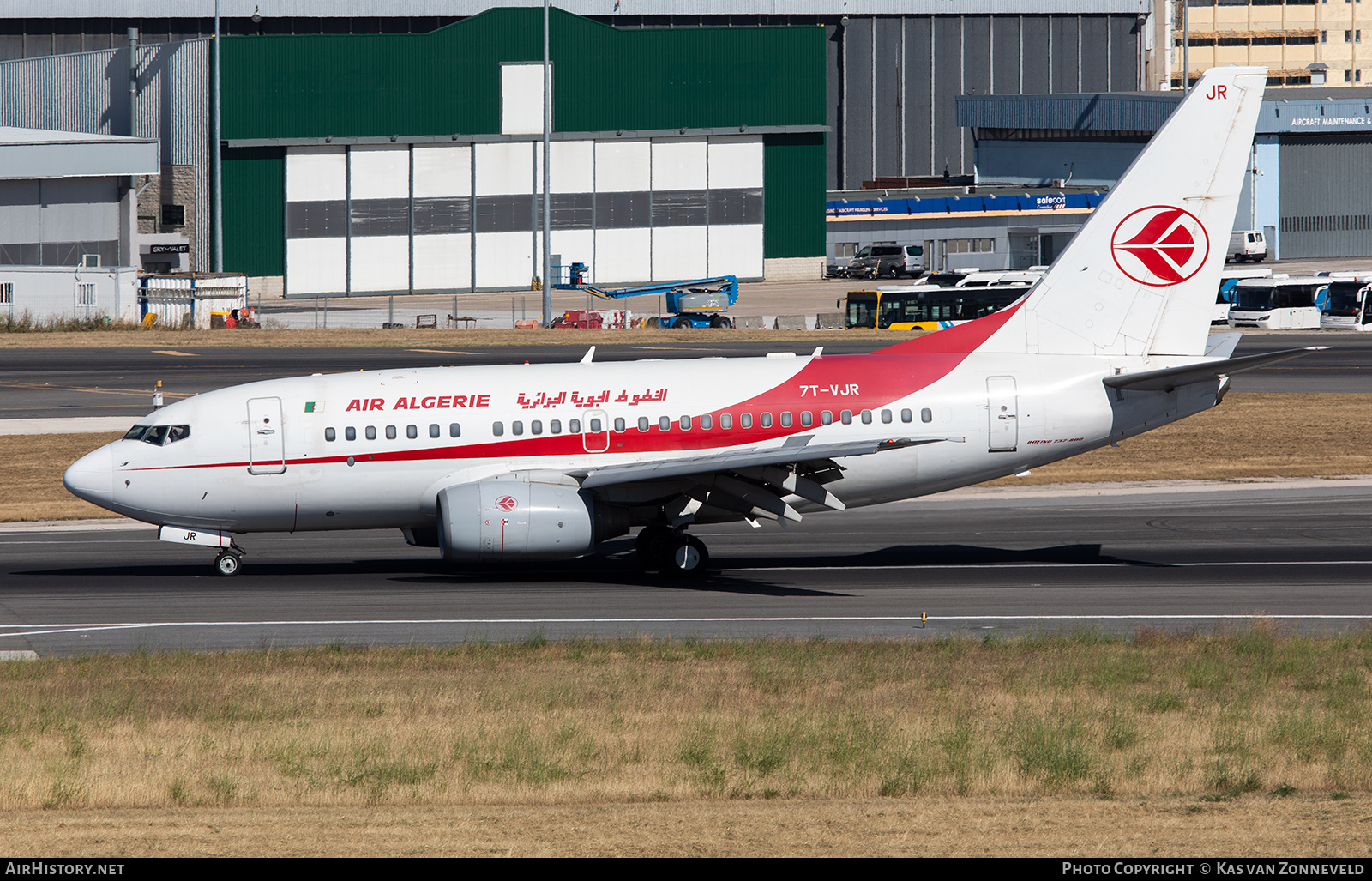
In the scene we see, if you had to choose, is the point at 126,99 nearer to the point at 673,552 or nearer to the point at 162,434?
the point at 162,434

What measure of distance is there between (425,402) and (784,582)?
313 inches

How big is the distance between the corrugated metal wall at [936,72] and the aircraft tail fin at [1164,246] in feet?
415

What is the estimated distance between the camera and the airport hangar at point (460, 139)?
354 feet

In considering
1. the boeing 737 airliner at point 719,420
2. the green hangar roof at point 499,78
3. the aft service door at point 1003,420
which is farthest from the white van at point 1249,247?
the aft service door at point 1003,420

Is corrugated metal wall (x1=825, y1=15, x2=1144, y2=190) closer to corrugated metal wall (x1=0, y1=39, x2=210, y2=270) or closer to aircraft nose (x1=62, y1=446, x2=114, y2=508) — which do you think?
corrugated metal wall (x1=0, y1=39, x2=210, y2=270)

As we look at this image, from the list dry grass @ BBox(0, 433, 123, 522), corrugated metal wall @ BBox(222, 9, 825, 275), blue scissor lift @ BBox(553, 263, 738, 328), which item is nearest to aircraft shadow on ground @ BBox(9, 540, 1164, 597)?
dry grass @ BBox(0, 433, 123, 522)

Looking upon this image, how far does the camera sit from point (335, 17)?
136500 millimetres

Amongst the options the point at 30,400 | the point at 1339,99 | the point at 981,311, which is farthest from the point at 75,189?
the point at 1339,99

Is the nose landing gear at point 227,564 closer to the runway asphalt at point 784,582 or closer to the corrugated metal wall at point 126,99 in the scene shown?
the runway asphalt at point 784,582

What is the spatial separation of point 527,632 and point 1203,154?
680 inches

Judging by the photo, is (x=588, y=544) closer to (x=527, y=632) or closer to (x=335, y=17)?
(x=527, y=632)

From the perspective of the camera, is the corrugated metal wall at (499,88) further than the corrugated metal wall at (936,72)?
No

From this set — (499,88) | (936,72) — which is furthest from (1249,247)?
(499,88)

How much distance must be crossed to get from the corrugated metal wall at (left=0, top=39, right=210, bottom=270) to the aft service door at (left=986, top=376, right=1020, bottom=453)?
8836cm
